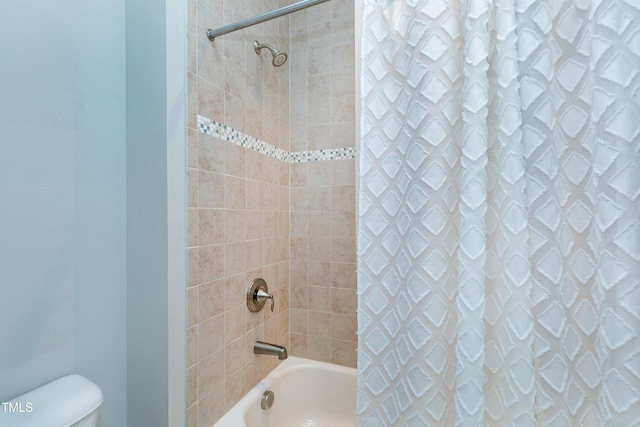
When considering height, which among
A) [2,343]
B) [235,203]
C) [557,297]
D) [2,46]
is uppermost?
[2,46]

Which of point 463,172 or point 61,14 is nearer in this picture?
point 463,172

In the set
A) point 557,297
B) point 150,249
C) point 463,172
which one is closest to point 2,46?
point 150,249

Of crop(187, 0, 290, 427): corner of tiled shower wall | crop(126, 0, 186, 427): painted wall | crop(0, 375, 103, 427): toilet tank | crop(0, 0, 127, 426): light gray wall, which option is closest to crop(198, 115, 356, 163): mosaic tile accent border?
crop(187, 0, 290, 427): corner of tiled shower wall

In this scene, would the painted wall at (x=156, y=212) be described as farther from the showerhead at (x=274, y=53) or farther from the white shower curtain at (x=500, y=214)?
the white shower curtain at (x=500, y=214)

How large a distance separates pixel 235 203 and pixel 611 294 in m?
1.25

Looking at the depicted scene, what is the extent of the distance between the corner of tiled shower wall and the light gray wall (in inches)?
10.3

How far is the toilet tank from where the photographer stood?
71 centimetres

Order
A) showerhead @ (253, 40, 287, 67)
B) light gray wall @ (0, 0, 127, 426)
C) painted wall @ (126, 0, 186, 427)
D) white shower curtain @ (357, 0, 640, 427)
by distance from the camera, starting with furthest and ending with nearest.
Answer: showerhead @ (253, 40, 287, 67) < painted wall @ (126, 0, 186, 427) < light gray wall @ (0, 0, 127, 426) < white shower curtain @ (357, 0, 640, 427)

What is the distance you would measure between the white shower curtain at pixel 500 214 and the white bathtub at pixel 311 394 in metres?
0.87

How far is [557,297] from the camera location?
0.68 meters

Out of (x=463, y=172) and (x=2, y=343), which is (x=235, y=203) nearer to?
(x=2, y=343)

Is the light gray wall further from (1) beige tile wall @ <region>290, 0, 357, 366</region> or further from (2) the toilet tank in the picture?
(1) beige tile wall @ <region>290, 0, 357, 366</region>

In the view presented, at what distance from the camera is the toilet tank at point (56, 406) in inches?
27.9

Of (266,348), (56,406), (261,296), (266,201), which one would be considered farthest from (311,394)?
(56,406)
